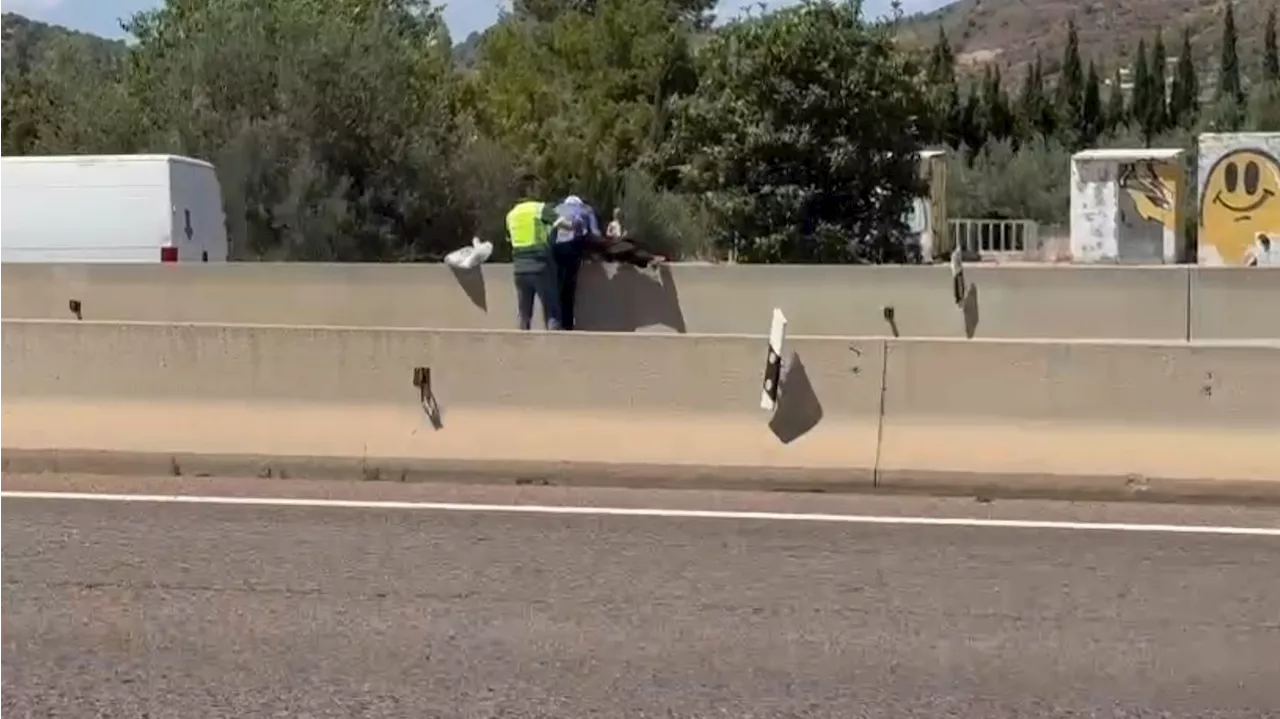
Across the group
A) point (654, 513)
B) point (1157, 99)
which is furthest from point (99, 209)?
point (1157, 99)

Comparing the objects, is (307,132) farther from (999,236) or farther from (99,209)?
(999,236)

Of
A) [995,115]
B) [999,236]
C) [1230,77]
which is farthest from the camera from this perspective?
[1230,77]

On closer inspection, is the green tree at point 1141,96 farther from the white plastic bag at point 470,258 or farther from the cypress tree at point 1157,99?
the white plastic bag at point 470,258

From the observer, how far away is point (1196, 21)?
151 metres

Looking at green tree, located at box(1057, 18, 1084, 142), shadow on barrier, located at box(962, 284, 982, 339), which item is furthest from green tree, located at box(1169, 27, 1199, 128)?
shadow on barrier, located at box(962, 284, 982, 339)

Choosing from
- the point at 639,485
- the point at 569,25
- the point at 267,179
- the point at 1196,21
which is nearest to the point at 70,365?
the point at 639,485

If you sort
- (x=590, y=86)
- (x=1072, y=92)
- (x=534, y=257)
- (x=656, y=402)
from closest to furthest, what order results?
(x=656, y=402)
(x=534, y=257)
(x=590, y=86)
(x=1072, y=92)

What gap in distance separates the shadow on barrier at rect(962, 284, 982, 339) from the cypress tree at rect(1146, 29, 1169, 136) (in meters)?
48.5

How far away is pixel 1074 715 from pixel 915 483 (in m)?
4.46

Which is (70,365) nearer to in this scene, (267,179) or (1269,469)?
(1269,469)

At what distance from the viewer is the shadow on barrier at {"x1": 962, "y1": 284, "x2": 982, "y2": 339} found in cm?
1905

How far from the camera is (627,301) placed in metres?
18.2

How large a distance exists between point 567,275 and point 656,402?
657cm

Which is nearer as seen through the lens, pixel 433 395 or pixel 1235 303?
pixel 433 395
